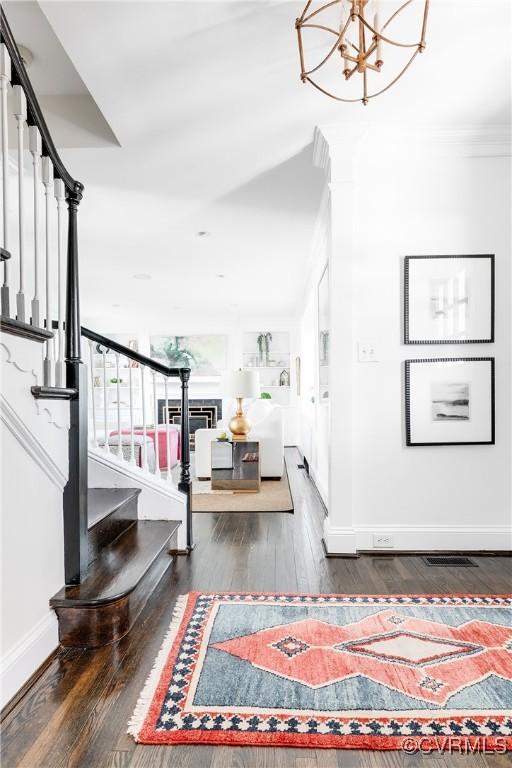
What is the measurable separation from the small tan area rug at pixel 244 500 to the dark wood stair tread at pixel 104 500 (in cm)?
136

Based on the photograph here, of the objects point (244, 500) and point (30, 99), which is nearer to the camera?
point (30, 99)

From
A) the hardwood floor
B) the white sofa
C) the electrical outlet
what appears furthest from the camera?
the white sofa

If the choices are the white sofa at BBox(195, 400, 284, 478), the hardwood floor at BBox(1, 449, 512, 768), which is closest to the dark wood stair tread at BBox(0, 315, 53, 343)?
the hardwood floor at BBox(1, 449, 512, 768)

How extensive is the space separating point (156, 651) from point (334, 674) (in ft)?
2.28

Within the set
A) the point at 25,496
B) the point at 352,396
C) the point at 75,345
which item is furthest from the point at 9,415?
the point at 352,396

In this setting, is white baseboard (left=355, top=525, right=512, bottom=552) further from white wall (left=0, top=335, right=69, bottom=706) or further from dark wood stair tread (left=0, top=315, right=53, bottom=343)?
dark wood stair tread (left=0, top=315, right=53, bottom=343)

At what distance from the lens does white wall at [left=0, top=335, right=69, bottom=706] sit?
1623 millimetres

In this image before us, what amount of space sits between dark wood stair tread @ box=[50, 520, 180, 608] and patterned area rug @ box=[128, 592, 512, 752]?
279mm

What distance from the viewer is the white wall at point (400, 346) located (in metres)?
3.09

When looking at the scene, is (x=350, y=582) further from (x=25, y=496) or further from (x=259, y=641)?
(x=25, y=496)

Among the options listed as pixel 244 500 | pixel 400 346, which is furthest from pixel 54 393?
pixel 244 500

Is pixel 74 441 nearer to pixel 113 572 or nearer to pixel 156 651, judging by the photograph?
pixel 113 572

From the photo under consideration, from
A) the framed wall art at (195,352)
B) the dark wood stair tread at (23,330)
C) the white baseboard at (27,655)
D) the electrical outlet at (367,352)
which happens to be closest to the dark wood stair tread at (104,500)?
the white baseboard at (27,655)

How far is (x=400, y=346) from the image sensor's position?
10.2ft
